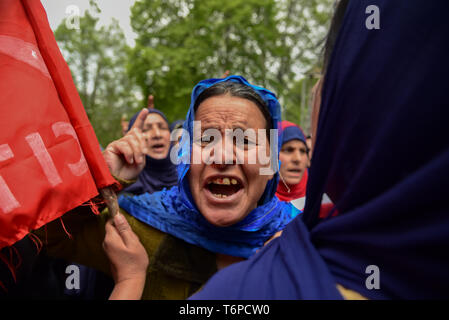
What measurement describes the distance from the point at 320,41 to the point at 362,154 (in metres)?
0.63

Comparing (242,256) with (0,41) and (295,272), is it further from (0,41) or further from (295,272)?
(0,41)

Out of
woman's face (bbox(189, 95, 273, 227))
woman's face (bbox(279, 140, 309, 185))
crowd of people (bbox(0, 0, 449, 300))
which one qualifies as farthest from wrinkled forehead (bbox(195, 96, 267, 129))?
woman's face (bbox(279, 140, 309, 185))

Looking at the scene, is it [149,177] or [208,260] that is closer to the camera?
[208,260]

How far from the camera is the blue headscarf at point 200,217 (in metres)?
1.71

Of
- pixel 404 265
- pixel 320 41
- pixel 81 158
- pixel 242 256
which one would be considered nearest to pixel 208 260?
pixel 242 256

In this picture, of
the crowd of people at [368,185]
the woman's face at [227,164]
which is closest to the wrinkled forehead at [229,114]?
the woman's face at [227,164]

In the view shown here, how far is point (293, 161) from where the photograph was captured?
418 centimetres

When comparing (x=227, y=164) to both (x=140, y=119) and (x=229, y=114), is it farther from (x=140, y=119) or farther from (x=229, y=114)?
(x=140, y=119)

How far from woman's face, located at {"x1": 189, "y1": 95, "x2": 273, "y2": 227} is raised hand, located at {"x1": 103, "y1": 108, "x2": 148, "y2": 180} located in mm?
354

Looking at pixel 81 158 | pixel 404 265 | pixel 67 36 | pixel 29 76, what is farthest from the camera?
pixel 67 36

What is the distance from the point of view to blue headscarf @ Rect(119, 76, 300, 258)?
5.62 feet

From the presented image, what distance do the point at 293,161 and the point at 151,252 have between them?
2941 millimetres

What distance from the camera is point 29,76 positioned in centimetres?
135

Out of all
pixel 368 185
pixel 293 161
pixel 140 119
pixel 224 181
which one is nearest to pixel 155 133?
pixel 293 161
